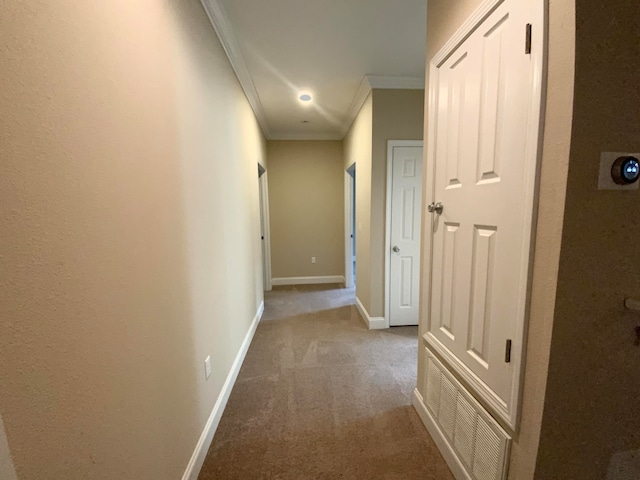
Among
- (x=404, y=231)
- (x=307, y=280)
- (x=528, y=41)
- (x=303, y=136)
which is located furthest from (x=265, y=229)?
(x=528, y=41)

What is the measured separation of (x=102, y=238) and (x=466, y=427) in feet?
5.34

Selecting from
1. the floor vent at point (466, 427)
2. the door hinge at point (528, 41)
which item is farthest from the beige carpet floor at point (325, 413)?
the door hinge at point (528, 41)

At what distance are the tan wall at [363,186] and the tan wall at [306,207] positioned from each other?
2.81 ft

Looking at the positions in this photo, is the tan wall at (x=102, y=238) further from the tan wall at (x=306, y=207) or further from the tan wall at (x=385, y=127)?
the tan wall at (x=306, y=207)

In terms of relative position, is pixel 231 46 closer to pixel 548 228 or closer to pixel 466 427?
pixel 548 228

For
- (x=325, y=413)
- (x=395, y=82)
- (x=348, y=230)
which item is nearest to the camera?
(x=325, y=413)

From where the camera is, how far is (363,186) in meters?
3.16

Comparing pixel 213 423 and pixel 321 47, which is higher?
pixel 321 47

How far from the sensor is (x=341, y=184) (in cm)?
453

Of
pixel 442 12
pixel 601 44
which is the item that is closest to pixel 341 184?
pixel 442 12

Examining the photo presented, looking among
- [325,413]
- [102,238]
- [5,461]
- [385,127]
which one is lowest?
[325,413]

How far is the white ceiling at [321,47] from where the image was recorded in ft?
5.65

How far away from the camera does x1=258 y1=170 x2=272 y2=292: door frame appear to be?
13.9 ft

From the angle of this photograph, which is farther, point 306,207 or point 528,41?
point 306,207
